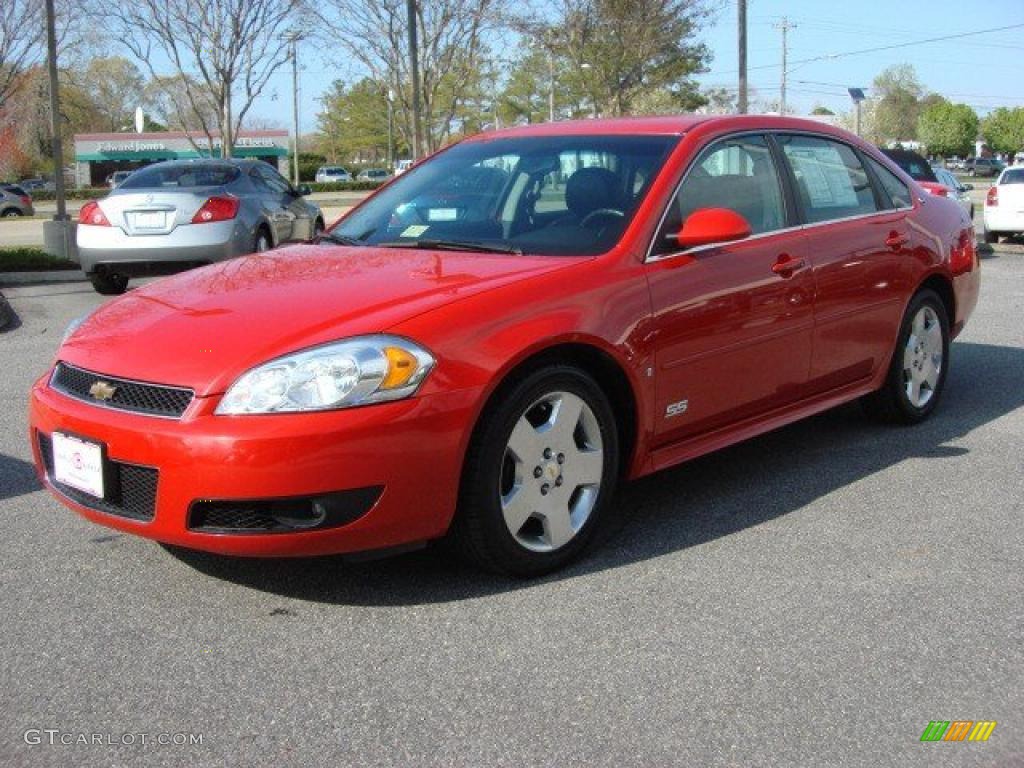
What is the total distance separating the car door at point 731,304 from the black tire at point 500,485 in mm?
439

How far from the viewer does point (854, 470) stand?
504 centimetres

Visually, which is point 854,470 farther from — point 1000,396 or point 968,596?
point 1000,396

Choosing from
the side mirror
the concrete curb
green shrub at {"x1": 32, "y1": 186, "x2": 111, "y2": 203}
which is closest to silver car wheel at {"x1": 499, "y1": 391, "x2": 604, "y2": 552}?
the side mirror

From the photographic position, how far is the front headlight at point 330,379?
3.24 meters

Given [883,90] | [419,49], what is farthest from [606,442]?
[883,90]

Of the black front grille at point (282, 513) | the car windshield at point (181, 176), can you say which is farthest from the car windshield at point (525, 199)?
the car windshield at point (181, 176)

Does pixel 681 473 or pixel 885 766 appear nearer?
pixel 885 766

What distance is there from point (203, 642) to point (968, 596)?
7.64 ft

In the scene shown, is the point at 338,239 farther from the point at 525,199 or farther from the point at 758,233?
the point at 758,233

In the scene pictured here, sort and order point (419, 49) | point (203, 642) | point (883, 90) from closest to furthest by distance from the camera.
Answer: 1. point (203, 642)
2. point (419, 49)
3. point (883, 90)

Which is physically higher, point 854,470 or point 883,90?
point 883,90

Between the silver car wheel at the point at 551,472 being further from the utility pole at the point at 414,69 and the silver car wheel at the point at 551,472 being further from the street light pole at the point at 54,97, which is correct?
the utility pole at the point at 414,69

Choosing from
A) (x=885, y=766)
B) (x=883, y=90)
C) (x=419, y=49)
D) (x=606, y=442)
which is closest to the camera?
(x=885, y=766)

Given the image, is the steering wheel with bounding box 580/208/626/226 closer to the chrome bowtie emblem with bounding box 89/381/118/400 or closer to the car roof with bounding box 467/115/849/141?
the car roof with bounding box 467/115/849/141
